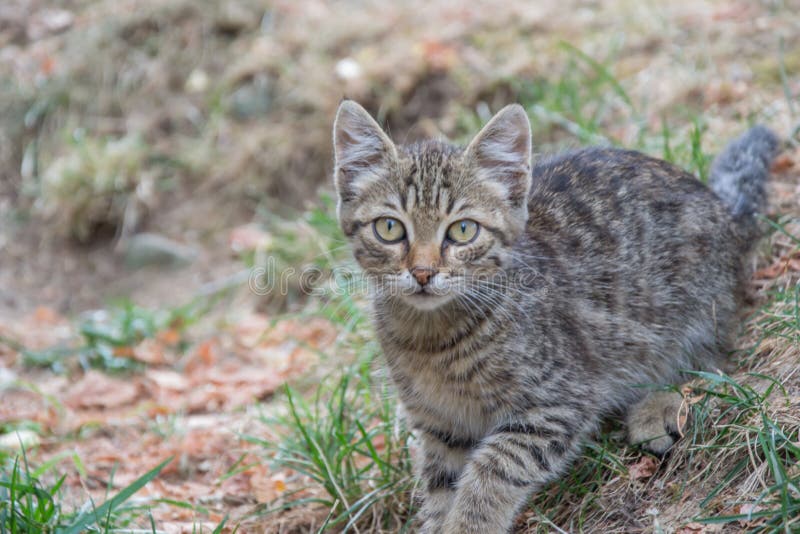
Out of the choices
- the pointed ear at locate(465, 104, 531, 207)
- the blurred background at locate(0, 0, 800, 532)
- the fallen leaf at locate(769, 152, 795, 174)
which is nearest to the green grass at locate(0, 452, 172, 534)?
the blurred background at locate(0, 0, 800, 532)

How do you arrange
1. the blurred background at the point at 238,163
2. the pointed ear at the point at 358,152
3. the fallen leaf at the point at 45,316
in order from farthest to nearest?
the fallen leaf at the point at 45,316 < the blurred background at the point at 238,163 < the pointed ear at the point at 358,152

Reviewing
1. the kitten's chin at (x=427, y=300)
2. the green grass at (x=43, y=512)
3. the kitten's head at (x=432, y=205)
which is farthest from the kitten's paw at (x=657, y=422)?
the green grass at (x=43, y=512)

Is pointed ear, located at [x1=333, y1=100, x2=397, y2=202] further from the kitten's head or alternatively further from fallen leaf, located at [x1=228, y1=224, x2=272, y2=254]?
fallen leaf, located at [x1=228, y1=224, x2=272, y2=254]

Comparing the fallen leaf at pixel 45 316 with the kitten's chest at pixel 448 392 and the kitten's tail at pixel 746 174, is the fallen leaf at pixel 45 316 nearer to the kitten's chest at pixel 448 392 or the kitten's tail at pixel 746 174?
the kitten's chest at pixel 448 392

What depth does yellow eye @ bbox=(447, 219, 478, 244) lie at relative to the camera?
10.1 feet

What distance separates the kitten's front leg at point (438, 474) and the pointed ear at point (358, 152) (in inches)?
43.9

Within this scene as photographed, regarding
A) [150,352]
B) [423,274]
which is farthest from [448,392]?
[150,352]

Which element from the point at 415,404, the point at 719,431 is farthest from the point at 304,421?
the point at 719,431

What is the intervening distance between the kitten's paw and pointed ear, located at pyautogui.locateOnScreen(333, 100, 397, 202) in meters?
1.46

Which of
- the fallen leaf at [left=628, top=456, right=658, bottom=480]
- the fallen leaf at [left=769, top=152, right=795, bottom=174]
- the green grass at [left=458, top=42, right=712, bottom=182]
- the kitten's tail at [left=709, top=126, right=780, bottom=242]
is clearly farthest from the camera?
the green grass at [left=458, top=42, right=712, bottom=182]

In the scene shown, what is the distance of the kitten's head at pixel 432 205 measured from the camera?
302 cm

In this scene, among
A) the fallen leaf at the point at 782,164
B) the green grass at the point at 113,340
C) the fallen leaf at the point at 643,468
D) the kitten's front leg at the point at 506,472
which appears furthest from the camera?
the green grass at the point at 113,340

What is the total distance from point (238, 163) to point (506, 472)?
15.9 feet

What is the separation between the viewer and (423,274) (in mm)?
2939
